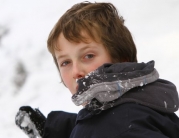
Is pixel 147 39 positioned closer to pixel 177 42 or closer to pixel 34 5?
pixel 177 42

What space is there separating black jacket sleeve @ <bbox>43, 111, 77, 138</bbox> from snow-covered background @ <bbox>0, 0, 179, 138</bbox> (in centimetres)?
88

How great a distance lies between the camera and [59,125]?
1368mm

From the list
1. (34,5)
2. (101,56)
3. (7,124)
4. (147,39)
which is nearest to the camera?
(101,56)

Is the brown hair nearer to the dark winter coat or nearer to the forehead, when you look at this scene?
the forehead

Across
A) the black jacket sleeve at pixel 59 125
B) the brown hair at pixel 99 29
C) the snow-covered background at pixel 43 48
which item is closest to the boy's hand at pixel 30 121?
the black jacket sleeve at pixel 59 125

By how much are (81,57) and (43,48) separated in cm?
176

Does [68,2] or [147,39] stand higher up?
[68,2]

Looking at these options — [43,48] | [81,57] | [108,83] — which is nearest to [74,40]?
[81,57]

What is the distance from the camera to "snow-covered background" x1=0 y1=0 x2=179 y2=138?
7.99 ft

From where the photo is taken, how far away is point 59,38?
1.25 meters

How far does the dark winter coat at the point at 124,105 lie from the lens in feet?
3.18

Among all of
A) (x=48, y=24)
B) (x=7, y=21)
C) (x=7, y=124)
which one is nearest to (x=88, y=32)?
(x=7, y=124)

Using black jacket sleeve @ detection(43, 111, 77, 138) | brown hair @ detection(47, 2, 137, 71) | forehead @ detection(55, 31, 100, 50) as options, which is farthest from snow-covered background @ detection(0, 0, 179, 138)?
forehead @ detection(55, 31, 100, 50)

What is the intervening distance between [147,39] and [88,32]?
1530 millimetres
